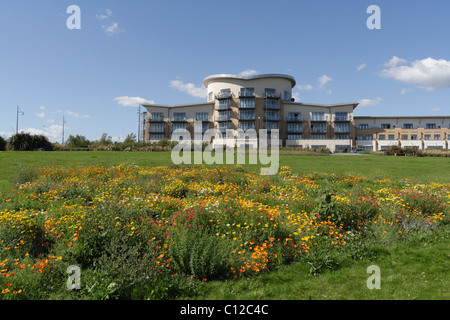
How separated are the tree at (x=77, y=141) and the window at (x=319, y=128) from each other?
183ft

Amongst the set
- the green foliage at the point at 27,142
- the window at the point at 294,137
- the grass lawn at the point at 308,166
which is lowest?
the grass lawn at the point at 308,166

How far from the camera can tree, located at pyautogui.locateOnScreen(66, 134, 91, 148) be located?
5594 cm

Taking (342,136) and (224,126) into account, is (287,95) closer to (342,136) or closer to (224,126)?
(342,136)

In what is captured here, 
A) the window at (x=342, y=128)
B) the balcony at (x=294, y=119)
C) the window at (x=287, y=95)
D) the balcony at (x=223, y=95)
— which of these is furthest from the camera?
the window at (x=287, y=95)

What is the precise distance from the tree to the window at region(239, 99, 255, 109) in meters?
39.0

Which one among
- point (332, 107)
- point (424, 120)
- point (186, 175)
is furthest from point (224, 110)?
point (186, 175)

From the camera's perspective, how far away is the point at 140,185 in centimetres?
1152

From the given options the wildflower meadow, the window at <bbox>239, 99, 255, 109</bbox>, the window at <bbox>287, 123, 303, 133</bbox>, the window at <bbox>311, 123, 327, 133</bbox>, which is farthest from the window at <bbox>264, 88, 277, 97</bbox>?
the wildflower meadow

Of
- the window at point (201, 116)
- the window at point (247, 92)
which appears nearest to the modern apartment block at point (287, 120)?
the window at point (201, 116)

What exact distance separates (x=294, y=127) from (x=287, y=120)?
106 inches

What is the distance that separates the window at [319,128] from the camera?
257 feet

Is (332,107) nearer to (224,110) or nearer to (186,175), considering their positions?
(224,110)

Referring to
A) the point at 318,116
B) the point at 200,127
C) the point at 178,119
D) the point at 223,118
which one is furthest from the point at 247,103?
the point at 178,119

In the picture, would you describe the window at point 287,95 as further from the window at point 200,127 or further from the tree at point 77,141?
the tree at point 77,141
